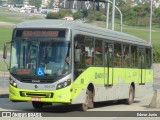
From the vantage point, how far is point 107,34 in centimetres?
2214

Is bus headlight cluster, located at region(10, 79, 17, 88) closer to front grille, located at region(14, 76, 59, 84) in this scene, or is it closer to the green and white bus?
the green and white bus

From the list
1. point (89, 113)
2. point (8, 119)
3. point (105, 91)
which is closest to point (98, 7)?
point (105, 91)

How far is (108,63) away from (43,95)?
4.15m

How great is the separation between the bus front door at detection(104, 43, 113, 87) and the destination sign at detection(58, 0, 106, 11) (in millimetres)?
17519

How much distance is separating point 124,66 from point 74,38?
17.9 feet

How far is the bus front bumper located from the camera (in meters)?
18.4

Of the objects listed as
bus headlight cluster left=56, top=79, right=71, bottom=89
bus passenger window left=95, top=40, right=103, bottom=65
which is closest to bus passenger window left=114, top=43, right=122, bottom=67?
bus passenger window left=95, top=40, right=103, bottom=65

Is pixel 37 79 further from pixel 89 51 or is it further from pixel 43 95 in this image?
pixel 89 51

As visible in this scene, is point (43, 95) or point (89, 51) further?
point (89, 51)

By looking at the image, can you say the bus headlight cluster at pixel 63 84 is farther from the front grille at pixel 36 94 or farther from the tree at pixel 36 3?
the tree at pixel 36 3

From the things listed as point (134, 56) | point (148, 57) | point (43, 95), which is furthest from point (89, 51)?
point (148, 57)

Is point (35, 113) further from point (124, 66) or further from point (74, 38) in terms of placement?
point (124, 66)

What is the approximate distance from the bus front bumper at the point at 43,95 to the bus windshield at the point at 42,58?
52 centimetres

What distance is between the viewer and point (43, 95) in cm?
1853
